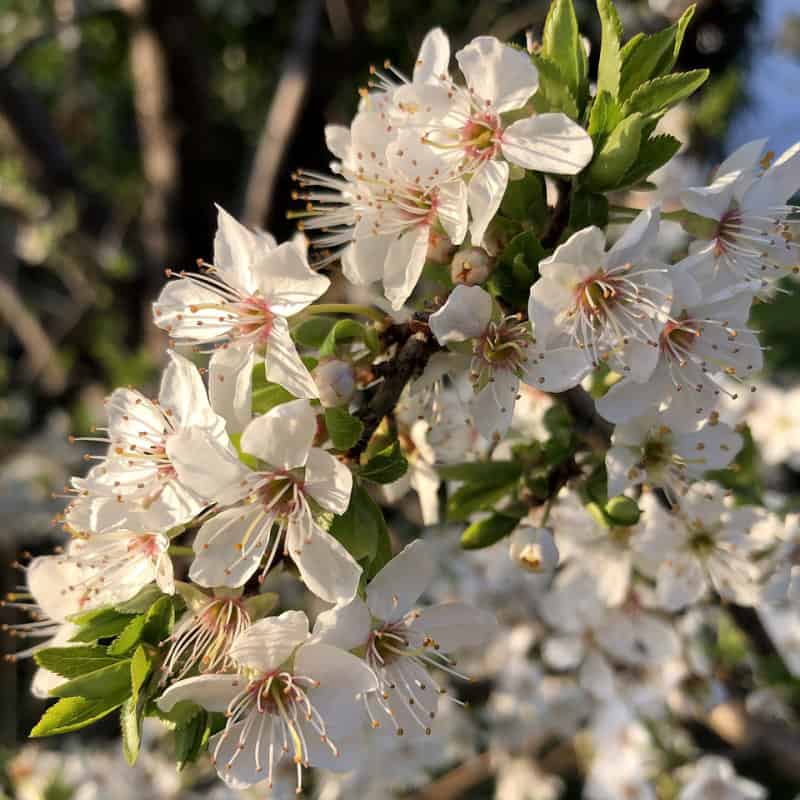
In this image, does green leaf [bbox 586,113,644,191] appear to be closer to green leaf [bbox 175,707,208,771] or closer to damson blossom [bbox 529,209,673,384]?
damson blossom [bbox 529,209,673,384]

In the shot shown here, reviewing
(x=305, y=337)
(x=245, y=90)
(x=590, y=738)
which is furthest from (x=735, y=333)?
(x=245, y=90)

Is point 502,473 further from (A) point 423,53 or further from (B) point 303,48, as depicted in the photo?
(B) point 303,48

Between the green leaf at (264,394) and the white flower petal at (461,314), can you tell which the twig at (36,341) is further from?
the white flower petal at (461,314)

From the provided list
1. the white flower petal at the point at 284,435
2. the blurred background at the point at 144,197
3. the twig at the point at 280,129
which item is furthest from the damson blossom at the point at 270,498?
the twig at the point at 280,129

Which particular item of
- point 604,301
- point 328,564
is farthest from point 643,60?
point 328,564

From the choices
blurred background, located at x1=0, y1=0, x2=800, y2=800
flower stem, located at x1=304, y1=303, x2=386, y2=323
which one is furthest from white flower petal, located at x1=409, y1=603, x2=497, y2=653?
blurred background, located at x1=0, y1=0, x2=800, y2=800

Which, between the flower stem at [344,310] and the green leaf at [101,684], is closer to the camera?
the green leaf at [101,684]
